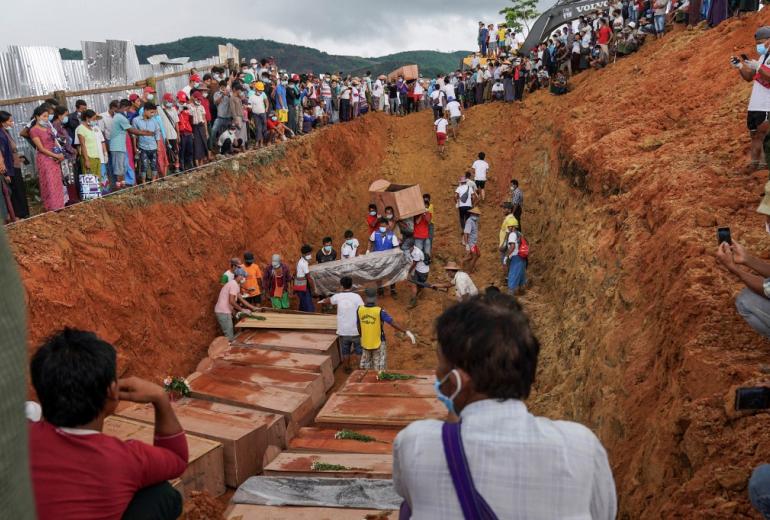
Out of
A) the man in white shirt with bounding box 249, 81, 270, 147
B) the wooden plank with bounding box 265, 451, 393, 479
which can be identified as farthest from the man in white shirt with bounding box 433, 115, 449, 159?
the wooden plank with bounding box 265, 451, 393, 479

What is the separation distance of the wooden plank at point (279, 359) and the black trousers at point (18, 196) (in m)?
4.01

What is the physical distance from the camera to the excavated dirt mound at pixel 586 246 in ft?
17.1

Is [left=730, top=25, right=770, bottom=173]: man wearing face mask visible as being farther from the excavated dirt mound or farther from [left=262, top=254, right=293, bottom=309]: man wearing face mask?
[left=262, top=254, right=293, bottom=309]: man wearing face mask

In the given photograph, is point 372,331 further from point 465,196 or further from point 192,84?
point 192,84

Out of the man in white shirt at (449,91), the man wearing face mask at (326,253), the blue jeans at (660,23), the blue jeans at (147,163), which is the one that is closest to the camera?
the blue jeans at (147,163)

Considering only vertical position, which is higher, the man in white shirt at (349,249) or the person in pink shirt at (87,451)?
the person in pink shirt at (87,451)

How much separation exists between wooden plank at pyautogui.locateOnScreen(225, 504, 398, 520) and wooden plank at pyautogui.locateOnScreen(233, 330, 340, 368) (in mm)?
5559

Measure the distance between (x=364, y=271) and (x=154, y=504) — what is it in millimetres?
12329

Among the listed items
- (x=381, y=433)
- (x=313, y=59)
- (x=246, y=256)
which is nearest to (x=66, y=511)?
(x=381, y=433)

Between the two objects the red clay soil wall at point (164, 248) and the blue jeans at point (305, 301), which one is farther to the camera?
the blue jeans at point (305, 301)

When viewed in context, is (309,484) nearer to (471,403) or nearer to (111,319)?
(471,403)

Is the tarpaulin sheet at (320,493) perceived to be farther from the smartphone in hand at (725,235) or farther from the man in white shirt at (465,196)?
the man in white shirt at (465,196)

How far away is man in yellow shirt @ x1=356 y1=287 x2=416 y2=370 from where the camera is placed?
1074 cm

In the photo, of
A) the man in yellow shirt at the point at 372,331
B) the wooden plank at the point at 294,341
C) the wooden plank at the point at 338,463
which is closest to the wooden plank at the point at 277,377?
the wooden plank at the point at 294,341
